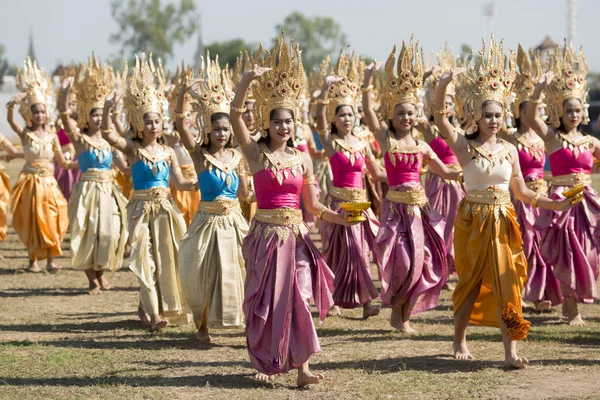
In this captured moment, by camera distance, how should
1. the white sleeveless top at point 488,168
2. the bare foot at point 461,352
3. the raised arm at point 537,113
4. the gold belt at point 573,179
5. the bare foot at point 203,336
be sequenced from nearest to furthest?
the white sleeveless top at point 488,168, the bare foot at point 461,352, the bare foot at point 203,336, the raised arm at point 537,113, the gold belt at point 573,179

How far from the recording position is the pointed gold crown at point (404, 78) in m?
9.14

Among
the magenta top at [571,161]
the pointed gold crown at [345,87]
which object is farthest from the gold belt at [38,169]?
the magenta top at [571,161]

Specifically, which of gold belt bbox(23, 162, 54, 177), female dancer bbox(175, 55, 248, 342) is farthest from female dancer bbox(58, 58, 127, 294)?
female dancer bbox(175, 55, 248, 342)

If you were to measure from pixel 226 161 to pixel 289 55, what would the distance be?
5.61 feet

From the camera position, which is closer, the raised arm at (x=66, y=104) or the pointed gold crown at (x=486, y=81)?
the pointed gold crown at (x=486, y=81)

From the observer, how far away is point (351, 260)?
965cm

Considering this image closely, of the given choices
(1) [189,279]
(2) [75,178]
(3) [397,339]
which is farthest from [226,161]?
(2) [75,178]

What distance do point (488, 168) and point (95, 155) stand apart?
18.7 feet

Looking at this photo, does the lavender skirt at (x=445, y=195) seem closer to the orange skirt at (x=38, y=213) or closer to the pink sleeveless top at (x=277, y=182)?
the pink sleeveless top at (x=277, y=182)

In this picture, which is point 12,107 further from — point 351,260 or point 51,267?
point 351,260

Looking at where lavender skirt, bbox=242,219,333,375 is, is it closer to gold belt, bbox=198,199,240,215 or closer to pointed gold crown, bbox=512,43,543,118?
gold belt, bbox=198,199,240,215

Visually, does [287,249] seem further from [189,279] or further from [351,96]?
[351,96]

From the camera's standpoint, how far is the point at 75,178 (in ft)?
55.9

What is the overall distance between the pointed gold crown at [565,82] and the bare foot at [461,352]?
2808 millimetres
